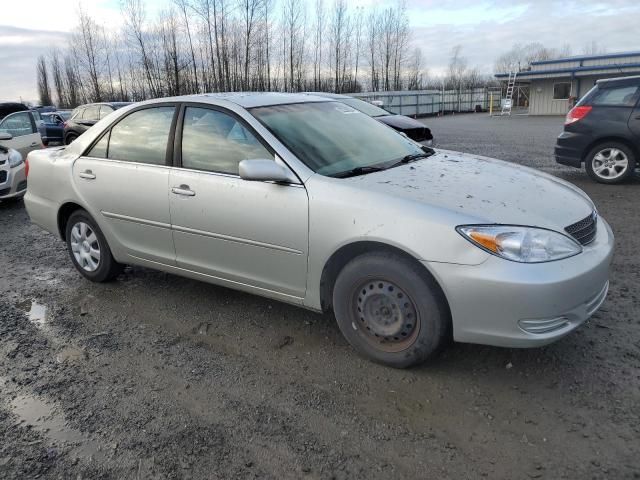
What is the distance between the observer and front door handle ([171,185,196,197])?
3877 mm

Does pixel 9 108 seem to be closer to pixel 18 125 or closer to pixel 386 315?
pixel 18 125

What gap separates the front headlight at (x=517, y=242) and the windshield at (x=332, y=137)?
1050 mm

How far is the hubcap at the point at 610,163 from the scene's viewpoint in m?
8.56

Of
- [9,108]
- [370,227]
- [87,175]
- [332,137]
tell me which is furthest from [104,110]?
[370,227]

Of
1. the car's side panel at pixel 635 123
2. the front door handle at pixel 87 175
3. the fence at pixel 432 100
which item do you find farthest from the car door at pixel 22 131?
the fence at pixel 432 100

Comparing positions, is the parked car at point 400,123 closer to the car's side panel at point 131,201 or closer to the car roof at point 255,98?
the car roof at point 255,98

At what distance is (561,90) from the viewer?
36438mm

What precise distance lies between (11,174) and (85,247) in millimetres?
5112

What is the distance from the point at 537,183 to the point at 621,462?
184cm

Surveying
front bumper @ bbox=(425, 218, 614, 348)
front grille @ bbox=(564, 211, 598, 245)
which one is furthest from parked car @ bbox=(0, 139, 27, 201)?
front grille @ bbox=(564, 211, 598, 245)

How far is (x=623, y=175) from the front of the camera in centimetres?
858

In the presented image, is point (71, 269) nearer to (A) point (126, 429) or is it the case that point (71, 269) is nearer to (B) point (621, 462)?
(A) point (126, 429)

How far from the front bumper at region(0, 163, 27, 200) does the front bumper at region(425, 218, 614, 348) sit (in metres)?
8.26

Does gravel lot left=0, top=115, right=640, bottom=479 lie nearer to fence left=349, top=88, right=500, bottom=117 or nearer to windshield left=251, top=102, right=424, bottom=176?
windshield left=251, top=102, right=424, bottom=176
